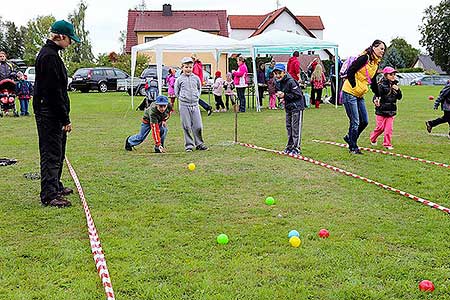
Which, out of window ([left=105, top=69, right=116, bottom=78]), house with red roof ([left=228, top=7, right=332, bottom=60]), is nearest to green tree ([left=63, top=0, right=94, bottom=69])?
house with red roof ([left=228, top=7, right=332, bottom=60])

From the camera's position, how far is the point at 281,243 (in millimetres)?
4855

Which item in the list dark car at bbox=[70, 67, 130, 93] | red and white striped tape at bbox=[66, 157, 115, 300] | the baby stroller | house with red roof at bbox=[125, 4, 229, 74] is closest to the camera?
red and white striped tape at bbox=[66, 157, 115, 300]

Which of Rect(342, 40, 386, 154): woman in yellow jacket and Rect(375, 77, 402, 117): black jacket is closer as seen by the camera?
Rect(342, 40, 386, 154): woman in yellow jacket

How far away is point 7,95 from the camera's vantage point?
16.7 m

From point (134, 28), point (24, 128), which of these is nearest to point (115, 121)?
point (24, 128)

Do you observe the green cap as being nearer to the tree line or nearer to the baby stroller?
the baby stroller

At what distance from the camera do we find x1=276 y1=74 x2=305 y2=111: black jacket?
908 centimetres

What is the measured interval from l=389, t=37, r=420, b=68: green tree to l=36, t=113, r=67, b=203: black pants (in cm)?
8241

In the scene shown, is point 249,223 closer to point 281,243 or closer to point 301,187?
point 281,243

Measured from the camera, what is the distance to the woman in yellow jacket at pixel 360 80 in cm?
877

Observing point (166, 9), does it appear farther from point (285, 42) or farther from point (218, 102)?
point (218, 102)

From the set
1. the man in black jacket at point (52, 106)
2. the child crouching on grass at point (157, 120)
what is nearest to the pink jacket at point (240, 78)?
the child crouching on grass at point (157, 120)

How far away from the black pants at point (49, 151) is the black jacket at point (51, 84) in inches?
3.2

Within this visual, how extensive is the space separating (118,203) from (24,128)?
337 inches
